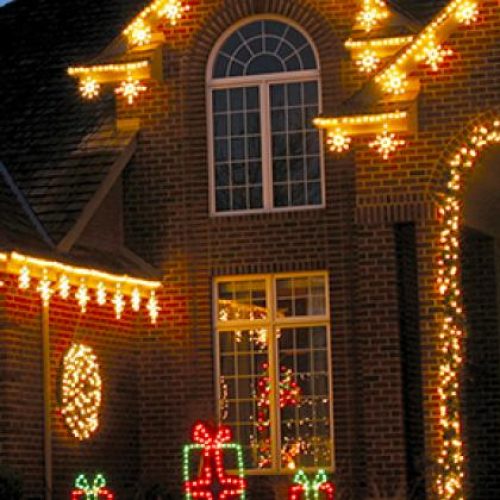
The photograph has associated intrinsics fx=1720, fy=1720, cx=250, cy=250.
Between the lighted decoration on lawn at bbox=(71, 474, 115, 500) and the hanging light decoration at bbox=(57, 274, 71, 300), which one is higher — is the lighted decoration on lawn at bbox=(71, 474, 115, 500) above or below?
below

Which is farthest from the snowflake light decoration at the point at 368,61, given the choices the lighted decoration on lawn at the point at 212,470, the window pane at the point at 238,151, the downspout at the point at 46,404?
the downspout at the point at 46,404

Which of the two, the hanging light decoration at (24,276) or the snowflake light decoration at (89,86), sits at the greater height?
the snowflake light decoration at (89,86)

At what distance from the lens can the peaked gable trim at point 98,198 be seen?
73.5 ft

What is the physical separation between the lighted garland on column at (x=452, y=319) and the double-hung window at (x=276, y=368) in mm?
1985

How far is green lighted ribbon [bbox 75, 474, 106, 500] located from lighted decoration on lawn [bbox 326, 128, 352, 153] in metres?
5.25

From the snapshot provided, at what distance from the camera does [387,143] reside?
2219cm

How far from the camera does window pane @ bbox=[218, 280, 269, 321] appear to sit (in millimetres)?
23531

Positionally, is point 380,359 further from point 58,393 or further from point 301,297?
point 58,393

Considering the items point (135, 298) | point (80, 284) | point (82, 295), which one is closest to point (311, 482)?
point (135, 298)

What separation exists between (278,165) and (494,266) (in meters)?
3.49

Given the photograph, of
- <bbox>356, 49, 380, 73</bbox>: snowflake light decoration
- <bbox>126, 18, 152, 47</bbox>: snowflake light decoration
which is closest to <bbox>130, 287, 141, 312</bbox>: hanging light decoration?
<bbox>126, 18, 152, 47</bbox>: snowflake light decoration

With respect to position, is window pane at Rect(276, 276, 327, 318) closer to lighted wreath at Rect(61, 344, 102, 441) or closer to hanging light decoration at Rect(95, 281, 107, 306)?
hanging light decoration at Rect(95, 281, 107, 306)

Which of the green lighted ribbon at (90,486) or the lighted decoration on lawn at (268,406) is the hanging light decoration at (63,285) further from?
the lighted decoration on lawn at (268,406)

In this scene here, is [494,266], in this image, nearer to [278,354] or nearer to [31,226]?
[278,354]
